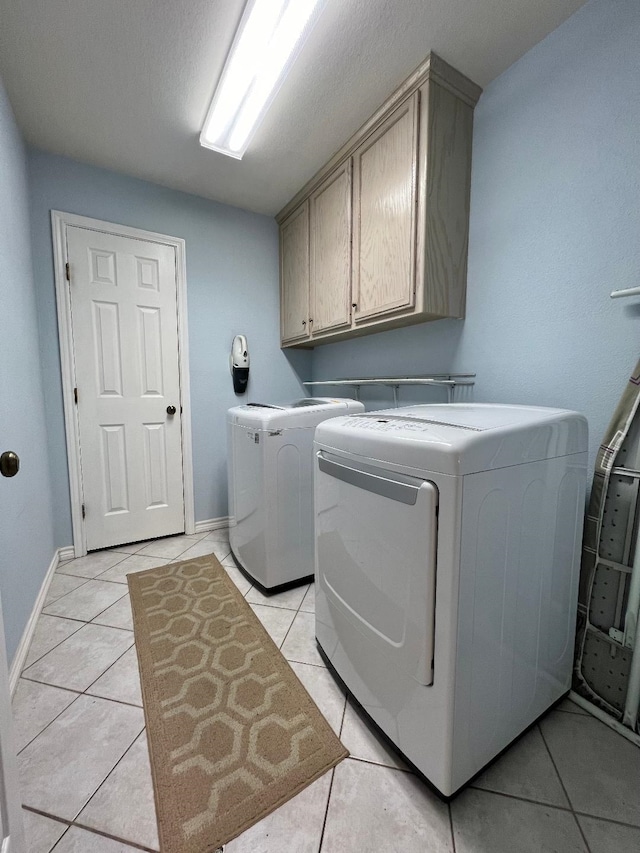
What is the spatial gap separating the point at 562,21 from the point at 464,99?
1.15 feet

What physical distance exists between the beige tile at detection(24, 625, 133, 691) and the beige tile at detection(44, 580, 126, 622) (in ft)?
0.41

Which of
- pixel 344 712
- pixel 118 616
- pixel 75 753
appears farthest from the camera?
pixel 118 616

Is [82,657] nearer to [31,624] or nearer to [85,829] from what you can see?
[31,624]

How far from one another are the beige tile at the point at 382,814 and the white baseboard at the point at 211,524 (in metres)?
1.85

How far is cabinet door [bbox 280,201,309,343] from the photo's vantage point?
7.44 feet

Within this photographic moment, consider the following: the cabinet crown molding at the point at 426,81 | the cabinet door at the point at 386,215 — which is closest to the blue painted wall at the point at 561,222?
the cabinet crown molding at the point at 426,81

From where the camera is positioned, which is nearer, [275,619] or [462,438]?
[462,438]

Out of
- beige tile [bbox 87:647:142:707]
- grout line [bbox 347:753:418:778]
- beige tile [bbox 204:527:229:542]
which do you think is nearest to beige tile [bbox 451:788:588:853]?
grout line [bbox 347:753:418:778]

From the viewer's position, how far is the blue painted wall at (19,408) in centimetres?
127

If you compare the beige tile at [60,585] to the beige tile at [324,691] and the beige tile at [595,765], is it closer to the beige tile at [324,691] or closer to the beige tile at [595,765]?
the beige tile at [324,691]

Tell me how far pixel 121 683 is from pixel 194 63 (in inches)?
93.9

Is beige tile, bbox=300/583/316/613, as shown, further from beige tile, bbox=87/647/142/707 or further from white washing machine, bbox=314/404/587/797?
beige tile, bbox=87/647/142/707

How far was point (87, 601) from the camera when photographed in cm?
167

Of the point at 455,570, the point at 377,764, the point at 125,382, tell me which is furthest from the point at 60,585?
the point at 455,570
